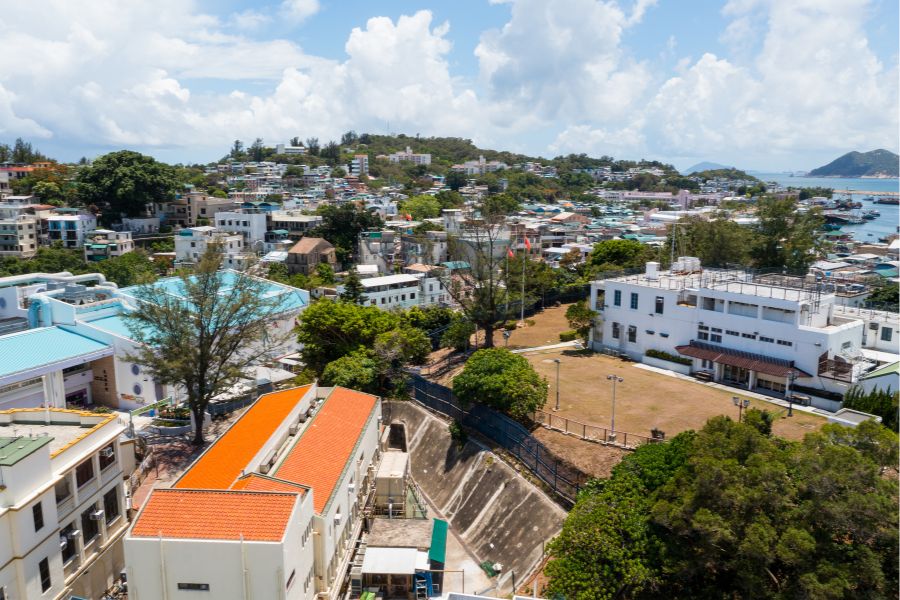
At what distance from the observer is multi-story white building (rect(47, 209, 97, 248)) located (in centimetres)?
7131

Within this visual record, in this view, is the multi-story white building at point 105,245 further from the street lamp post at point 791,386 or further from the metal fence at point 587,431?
the street lamp post at point 791,386

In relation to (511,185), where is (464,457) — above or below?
below

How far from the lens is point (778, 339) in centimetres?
2941

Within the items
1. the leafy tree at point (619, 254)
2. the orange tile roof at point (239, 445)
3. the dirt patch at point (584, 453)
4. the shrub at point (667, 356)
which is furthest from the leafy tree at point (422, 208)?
the dirt patch at point (584, 453)

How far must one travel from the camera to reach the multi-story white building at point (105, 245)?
69.5 metres

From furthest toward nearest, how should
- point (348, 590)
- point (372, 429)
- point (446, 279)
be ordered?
1. point (446, 279)
2. point (372, 429)
3. point (348, 590)

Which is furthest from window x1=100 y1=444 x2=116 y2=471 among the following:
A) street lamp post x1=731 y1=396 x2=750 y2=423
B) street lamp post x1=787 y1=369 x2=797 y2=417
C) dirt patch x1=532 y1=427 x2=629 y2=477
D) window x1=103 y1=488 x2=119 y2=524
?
street lamp post x1=787 y1=369 x2=797 y2=417

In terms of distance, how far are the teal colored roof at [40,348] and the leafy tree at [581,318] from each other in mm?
24869

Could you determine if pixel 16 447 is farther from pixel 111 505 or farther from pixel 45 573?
pixel 111 505

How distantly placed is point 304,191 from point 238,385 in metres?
90.6

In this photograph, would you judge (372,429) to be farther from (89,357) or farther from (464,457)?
(89,357)

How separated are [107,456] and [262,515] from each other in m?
8.04

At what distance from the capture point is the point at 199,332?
95.1 ft

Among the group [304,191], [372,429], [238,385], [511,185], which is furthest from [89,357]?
[511,185]
